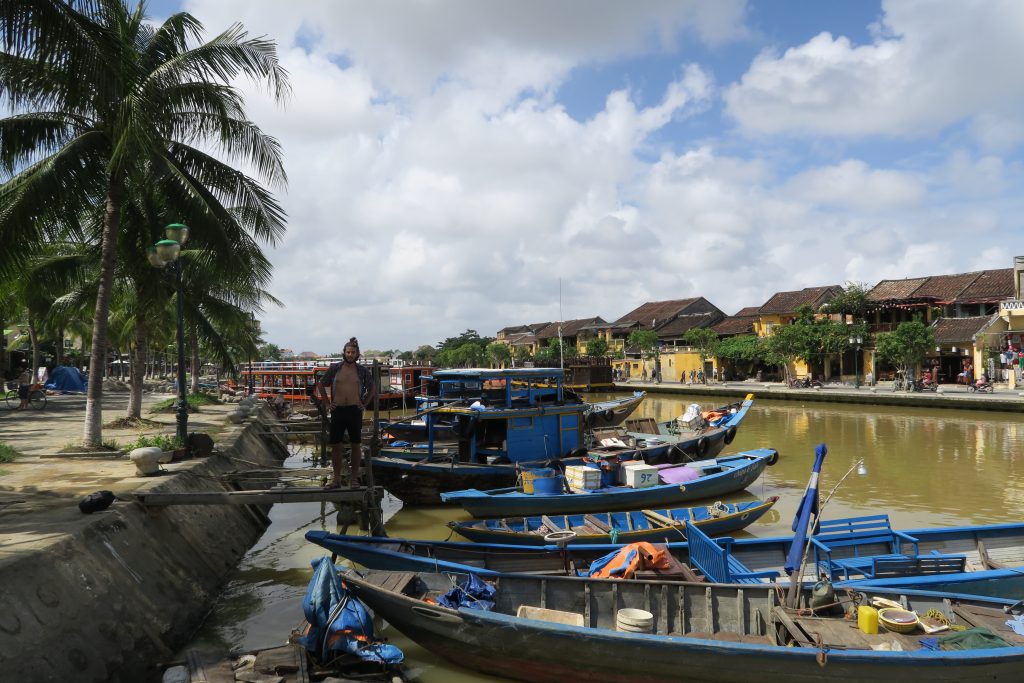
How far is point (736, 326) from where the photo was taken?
5541 cm

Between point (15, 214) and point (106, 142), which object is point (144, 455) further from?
point (106, 142)

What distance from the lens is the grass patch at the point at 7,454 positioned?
11.4 m

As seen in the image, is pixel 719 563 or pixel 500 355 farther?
pixel 500 355

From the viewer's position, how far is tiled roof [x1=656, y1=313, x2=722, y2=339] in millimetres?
60144

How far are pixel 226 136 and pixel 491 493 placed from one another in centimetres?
884

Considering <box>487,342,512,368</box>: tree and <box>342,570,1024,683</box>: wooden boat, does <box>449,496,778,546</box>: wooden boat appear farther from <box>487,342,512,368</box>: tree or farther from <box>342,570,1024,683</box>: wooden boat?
<box>487,342,512,368</box>: tree

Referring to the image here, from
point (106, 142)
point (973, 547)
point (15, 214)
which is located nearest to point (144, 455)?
point (15, 214)

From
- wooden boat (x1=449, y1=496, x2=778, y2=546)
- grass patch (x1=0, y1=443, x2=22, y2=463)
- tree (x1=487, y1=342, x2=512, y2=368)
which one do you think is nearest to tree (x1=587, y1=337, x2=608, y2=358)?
tree (x1=487, y1=342, x2=512, y2=368)

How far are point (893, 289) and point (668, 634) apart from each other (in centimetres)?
4733

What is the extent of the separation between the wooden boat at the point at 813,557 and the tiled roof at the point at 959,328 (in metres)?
34.8

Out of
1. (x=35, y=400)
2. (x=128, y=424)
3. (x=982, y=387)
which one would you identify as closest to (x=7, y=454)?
(x=128, y=424)

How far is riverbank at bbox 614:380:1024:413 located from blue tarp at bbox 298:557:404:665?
3257 cm

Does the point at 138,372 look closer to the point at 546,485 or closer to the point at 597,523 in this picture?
the point at 546,485

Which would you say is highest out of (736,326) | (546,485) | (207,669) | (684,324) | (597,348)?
(684,324)
